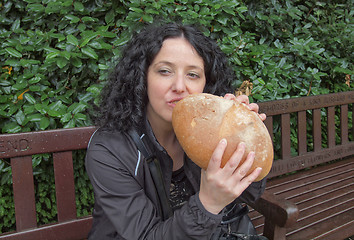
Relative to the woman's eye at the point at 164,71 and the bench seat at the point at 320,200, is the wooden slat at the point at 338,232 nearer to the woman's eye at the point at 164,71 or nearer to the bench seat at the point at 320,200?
the bench seat at the point at 320,200

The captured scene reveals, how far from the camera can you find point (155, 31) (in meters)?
1.79

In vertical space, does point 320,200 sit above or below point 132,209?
below

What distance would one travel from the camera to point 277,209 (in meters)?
1.72

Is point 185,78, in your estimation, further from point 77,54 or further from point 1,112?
point 1,112

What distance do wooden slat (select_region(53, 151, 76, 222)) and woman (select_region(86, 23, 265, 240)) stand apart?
0.37 m

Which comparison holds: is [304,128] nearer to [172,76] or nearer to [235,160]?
[172,76]

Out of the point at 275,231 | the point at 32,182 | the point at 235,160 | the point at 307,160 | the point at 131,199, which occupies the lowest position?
the point at 307,160

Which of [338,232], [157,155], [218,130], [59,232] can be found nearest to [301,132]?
[338,232]

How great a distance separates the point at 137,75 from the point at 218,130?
72cm

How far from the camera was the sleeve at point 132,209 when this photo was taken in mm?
1188

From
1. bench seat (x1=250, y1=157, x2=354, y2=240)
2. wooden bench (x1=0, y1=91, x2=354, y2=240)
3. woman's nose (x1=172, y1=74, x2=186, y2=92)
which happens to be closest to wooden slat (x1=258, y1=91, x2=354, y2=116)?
wooden bench (x1=0, y1=91, x2=354, y2=240)

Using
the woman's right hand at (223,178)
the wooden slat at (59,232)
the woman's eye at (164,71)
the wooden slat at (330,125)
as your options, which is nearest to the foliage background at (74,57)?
the wooden slat at (330,125)

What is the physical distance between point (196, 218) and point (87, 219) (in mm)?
1127

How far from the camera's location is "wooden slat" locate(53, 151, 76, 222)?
6.43 feet
